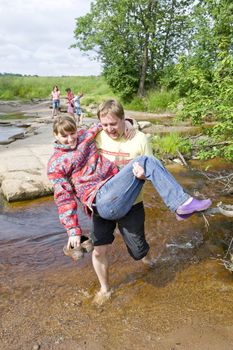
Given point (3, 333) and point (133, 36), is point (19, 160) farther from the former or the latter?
point (133, 36)

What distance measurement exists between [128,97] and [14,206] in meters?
18.4

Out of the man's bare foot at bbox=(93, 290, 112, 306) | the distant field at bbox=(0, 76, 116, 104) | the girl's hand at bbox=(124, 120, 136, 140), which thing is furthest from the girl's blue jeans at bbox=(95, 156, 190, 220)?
the distant field at bbox=(0, 76, 116, 104)

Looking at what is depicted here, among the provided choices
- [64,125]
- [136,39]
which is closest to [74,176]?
[64,125]

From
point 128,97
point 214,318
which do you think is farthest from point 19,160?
point 128,97

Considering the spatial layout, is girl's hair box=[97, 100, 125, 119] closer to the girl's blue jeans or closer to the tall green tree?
the girl's blue jeans

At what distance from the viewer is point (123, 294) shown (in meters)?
3.62

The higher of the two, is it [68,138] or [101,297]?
[68,138]

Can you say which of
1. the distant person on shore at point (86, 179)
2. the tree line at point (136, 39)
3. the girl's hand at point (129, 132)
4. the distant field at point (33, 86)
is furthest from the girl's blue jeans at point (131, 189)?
the distant field at point (33, 86)

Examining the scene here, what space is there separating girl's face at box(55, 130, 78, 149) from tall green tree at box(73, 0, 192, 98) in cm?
2008

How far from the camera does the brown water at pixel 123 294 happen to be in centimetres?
298

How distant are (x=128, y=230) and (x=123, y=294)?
74cm

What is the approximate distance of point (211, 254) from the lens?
4.43 m

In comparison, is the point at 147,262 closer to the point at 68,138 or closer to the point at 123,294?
the point at 123,294

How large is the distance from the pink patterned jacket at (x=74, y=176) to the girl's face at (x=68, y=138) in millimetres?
34
